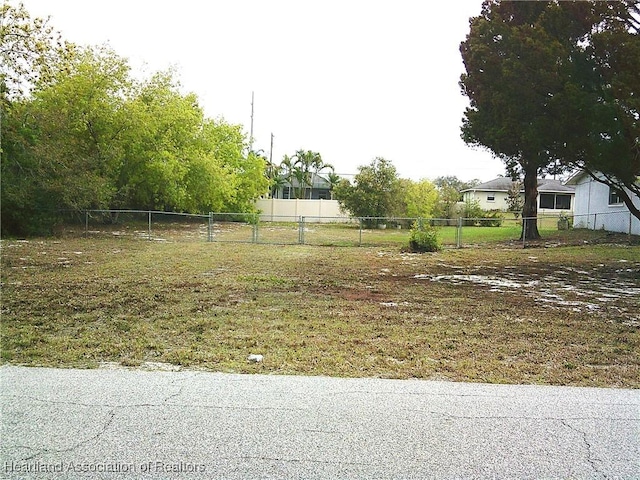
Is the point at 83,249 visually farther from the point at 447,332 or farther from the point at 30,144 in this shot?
the point at 447,332

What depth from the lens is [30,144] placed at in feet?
59.9

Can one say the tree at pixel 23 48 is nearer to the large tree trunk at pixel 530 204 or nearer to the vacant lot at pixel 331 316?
the vacant lot at pixel 331 316

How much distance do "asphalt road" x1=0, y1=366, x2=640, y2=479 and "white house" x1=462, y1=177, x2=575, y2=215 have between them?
1490 inches

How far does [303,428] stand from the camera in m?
3.42

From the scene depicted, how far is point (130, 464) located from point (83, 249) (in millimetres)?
15225

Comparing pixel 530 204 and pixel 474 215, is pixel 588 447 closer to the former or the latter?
pixel 530 204

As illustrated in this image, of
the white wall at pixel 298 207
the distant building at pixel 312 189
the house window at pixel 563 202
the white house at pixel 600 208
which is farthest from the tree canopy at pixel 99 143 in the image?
the house window at pixel 563 202

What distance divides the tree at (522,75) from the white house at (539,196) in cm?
2862

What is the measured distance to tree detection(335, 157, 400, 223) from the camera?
108 feet

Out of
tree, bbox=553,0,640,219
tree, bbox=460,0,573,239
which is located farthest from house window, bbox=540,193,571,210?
tree, bbox=553,0,640,219

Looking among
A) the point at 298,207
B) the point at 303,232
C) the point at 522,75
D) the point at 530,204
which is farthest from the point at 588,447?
the point at 298,207

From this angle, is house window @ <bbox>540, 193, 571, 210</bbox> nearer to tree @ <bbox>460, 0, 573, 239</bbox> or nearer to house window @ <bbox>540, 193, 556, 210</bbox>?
house window @ <bbox>540, 193, 556, 210</bbox>

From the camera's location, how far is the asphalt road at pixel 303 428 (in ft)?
9.73

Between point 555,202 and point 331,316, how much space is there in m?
41.0
